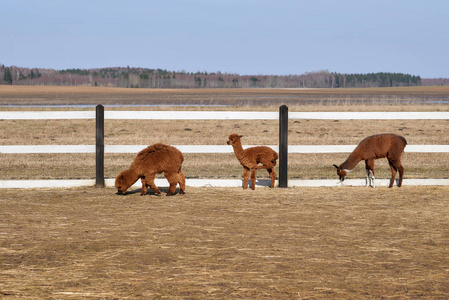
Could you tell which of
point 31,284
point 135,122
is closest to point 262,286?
point 31,284

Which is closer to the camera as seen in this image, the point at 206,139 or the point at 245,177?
the point at 245,177

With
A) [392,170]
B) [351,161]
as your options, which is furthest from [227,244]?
[392,170]

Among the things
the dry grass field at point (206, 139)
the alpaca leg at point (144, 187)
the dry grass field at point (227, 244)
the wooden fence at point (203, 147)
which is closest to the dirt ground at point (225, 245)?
the dry grass field at point (227, 244)

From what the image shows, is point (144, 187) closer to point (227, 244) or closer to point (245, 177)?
point (245, 177)

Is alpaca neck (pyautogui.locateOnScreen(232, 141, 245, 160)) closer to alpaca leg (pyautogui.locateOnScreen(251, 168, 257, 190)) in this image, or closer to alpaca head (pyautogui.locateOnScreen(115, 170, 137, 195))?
alpaca leg (pyautogui.locateOnScreen(251, 168, 257, 190))

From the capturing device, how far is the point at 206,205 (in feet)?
32.2

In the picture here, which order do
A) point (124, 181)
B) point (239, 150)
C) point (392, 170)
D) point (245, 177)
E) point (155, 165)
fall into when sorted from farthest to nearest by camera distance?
1. point (392, 170)
2. point (245, 177)
3. point (239, 150)
4. point (124, 181)
5. point (155, 165)

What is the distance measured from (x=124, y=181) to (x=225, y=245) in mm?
3870

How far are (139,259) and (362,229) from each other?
3110 mm

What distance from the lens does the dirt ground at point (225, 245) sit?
17.9ft

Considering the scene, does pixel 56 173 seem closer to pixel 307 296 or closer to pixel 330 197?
pixel 330 197

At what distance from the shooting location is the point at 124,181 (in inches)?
412

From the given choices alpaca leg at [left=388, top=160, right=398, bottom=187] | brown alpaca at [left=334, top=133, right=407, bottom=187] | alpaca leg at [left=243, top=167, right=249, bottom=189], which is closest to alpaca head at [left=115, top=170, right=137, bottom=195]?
alpaca leg at [left=243, top=167, right=249, bottom=189]

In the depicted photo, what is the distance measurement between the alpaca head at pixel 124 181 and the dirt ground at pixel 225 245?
0.63 feet
